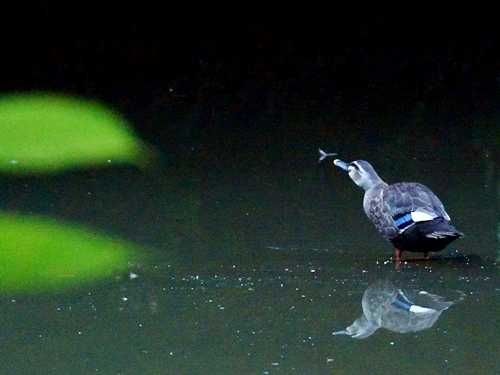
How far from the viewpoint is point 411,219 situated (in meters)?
4.06

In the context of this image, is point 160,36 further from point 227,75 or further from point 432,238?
point 432,238

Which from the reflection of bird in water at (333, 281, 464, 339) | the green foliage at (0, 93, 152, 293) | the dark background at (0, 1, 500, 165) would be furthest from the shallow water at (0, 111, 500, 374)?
the green foliage at (0, 93, 152, 293)

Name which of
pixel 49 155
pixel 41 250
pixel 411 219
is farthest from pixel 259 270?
pixel 41 250

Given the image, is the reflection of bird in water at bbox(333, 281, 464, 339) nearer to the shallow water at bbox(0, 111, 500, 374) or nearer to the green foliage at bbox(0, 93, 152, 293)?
the shallow water at bbox(0, 111, 500, 374)

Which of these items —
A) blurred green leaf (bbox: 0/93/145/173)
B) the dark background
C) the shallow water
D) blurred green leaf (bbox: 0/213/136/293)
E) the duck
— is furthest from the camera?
the dark background

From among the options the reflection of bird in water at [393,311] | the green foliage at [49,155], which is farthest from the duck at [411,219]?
the green foliage at [49,155]

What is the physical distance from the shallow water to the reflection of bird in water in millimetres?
49

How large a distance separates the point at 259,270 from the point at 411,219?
761 mm

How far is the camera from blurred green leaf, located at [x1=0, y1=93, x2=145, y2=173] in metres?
1.32

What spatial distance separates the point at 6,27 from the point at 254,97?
2.93m

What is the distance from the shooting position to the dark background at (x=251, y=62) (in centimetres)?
699

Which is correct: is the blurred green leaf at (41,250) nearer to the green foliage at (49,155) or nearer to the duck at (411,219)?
the green foliage at (49,155)

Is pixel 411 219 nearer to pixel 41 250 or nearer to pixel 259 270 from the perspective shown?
pixel 259 270

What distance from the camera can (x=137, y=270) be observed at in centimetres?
398
